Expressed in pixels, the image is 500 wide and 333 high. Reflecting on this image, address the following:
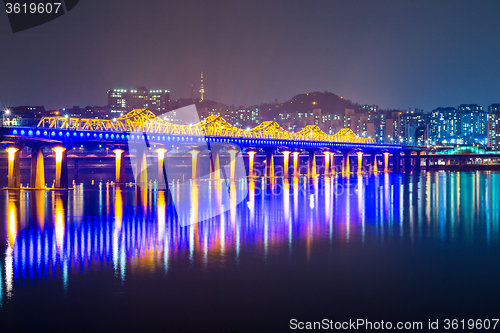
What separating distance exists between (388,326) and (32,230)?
21.4 m

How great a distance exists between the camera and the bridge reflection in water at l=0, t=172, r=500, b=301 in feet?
69.4

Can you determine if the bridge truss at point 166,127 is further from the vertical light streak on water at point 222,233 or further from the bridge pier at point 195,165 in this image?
the vertical light streak on water at point 222,233

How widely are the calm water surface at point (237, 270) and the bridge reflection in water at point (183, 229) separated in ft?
0.37

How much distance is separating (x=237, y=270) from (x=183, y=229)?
34.9 ft

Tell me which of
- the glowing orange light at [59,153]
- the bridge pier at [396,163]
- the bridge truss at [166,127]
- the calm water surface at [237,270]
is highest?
the bridge truss at [166,127]

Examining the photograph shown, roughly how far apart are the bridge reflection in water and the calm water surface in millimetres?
113

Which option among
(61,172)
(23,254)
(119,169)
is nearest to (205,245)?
(23,254)

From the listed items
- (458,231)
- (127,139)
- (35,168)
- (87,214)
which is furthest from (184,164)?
(458,231)

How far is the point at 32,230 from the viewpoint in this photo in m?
28.8

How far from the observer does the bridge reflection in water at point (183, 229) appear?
69.4 ft

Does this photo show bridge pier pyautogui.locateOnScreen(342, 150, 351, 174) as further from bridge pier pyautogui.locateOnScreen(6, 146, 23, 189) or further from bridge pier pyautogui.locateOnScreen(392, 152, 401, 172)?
bridge pier pyautogui.locateOnScreen(6, 146, 23, 189)

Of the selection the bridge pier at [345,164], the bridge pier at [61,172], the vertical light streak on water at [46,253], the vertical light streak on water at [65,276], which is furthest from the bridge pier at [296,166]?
the vertical light streak on water at [65,276]

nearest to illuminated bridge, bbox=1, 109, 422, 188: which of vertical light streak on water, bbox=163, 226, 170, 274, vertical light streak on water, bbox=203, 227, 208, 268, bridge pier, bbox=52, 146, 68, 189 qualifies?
bridge pier, bbox=52, 146, 68, 189

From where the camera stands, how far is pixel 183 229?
29.9 metres
